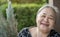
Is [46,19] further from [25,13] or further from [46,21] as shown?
[25,13]

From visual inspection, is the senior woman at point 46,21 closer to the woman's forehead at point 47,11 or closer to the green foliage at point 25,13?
the woman's forehead at point 47,11

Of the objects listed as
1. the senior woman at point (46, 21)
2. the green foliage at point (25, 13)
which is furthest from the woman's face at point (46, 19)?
the green foliage at point (25, 13)

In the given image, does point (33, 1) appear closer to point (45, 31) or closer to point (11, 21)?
point (11, 21)

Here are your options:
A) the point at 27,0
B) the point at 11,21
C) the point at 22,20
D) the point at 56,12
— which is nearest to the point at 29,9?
the point at 22,20

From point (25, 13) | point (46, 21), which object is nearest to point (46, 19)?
point (46, 21)

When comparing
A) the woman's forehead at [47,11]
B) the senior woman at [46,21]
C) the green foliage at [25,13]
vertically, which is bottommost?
the green foliage at [25,13]

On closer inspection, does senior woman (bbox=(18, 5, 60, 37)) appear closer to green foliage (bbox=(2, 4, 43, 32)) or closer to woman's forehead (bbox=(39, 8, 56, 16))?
woman's forehead (bbox=(39, 8, 56, 16))

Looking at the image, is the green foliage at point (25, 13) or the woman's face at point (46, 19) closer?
the woman's face at point (46, 19)

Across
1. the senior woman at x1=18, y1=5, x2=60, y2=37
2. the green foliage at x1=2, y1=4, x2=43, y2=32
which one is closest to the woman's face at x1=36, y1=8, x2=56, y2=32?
the senior woman at x1=18, y1=5, x2=60, y2=37

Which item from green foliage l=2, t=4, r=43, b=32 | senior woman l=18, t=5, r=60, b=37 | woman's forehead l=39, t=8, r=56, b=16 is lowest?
green foliage l=2, t=4, r=43, b=32

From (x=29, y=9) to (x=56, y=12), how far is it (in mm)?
4685

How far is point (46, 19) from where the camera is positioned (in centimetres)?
273

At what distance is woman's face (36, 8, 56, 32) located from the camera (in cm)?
270

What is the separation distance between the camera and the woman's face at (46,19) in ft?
8.87
